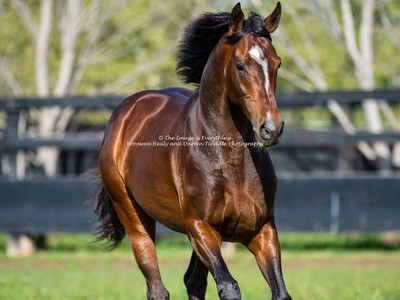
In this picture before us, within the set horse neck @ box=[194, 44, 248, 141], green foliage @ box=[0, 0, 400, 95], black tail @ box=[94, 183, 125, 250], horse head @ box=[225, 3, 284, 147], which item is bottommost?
green foliage @ box=[0, 0, 400, 95]

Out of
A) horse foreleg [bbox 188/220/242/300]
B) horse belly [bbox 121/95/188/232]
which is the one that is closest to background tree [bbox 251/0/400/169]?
horse belly [bbox 121/95/188/232]

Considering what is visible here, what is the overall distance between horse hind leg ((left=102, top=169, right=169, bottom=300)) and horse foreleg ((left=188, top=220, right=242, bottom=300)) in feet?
3.46

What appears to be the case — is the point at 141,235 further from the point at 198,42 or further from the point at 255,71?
the point at 255,71

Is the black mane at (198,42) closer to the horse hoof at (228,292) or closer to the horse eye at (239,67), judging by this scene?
the horse eye at (239,67)

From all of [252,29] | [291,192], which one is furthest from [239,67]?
[291,192]

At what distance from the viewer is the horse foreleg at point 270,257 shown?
5.36m

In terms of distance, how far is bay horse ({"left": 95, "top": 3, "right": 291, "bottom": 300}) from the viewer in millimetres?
5121

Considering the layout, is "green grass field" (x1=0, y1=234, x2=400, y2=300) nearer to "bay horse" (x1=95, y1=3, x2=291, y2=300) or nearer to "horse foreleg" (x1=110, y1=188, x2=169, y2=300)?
"horse foreleg" (x1=110, y1=188, x2=169, y2=300)

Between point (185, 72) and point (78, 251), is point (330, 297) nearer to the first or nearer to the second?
point (185, 72)

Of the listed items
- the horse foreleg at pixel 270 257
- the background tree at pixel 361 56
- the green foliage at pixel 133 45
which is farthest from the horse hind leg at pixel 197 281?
the green foliage at pixel 133 45

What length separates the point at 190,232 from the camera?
221 inches

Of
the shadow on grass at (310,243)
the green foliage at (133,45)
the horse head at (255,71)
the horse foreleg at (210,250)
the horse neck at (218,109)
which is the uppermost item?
the horse head at (255,71)

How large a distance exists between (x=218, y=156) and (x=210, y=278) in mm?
5280

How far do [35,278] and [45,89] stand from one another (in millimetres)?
7687
